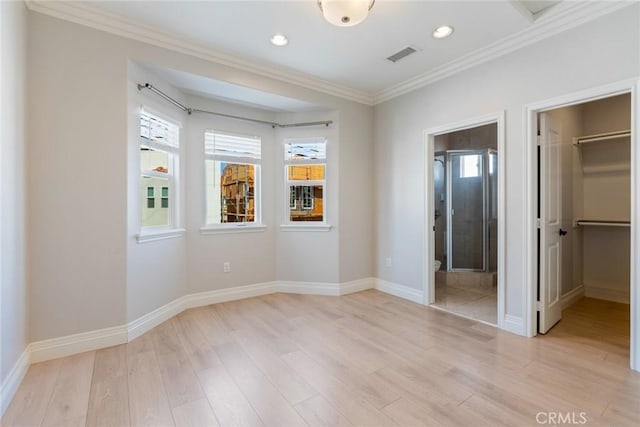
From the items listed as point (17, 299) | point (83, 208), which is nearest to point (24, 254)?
point (17, 299)

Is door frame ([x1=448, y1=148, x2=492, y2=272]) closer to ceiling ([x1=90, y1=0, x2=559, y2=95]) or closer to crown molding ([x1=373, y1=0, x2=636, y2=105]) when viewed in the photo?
crown molding ([x1=373, y1=0, x2=636, y2=105])

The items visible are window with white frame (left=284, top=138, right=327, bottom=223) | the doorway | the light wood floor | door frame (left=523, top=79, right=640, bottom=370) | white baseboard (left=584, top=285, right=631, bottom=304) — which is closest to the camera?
the light wood floor

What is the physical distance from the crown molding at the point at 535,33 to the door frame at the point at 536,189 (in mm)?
563

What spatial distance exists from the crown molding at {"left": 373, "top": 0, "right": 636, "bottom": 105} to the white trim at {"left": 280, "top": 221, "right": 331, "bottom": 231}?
2090 mm

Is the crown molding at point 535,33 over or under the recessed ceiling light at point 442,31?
under

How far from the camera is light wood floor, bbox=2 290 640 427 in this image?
5.56 feet

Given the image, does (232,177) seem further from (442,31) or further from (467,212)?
(467,212)

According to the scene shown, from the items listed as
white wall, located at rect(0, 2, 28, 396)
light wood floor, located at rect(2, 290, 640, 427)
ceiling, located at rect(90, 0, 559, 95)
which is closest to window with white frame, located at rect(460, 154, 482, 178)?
ceiling, located at rect(90, 0, 559, 95)

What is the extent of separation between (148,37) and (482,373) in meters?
3.83

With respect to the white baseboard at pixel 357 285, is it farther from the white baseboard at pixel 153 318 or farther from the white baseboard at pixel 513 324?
the white baseboard at pixel 153 318

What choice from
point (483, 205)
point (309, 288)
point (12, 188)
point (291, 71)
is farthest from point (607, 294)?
point (12, 188)

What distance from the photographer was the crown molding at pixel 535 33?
2282 mm

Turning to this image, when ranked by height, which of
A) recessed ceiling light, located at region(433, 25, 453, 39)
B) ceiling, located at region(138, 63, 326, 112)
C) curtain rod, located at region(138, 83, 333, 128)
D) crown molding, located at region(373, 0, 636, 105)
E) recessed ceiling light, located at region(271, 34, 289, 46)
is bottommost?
curtain rod, located at region(138, 83, 333, 128)

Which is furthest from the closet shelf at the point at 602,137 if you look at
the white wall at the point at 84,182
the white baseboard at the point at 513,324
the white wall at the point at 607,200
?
the white wall at the point at 84,182
